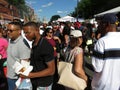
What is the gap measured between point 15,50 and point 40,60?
0.71 metres

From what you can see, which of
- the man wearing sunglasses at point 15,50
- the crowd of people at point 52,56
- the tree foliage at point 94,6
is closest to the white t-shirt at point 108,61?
the crowd of people at point 52,56

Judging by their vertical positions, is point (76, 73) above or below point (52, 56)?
below

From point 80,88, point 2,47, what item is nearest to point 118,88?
point 80,88

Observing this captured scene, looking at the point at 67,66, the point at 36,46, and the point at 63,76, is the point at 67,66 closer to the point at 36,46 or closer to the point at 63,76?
the point at 63,76

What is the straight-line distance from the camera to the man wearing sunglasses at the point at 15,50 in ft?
15.2

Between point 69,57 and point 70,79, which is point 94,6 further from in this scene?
point 70,79

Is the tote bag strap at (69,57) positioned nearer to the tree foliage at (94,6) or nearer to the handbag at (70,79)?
the handbag at (70,79)

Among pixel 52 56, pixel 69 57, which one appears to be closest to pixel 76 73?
pixel 69 57

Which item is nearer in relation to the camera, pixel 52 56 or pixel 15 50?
pixel 52 56

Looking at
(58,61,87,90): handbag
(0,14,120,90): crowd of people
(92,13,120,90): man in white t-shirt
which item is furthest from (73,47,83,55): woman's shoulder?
(92,13,120,90): man in white t-shirt

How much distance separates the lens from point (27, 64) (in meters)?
4.20

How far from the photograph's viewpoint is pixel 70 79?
14.3 ft

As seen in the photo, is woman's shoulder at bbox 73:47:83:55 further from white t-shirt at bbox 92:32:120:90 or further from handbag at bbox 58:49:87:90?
white t-shirt at bbox 92:32:120:90

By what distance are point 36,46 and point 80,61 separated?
655mm
